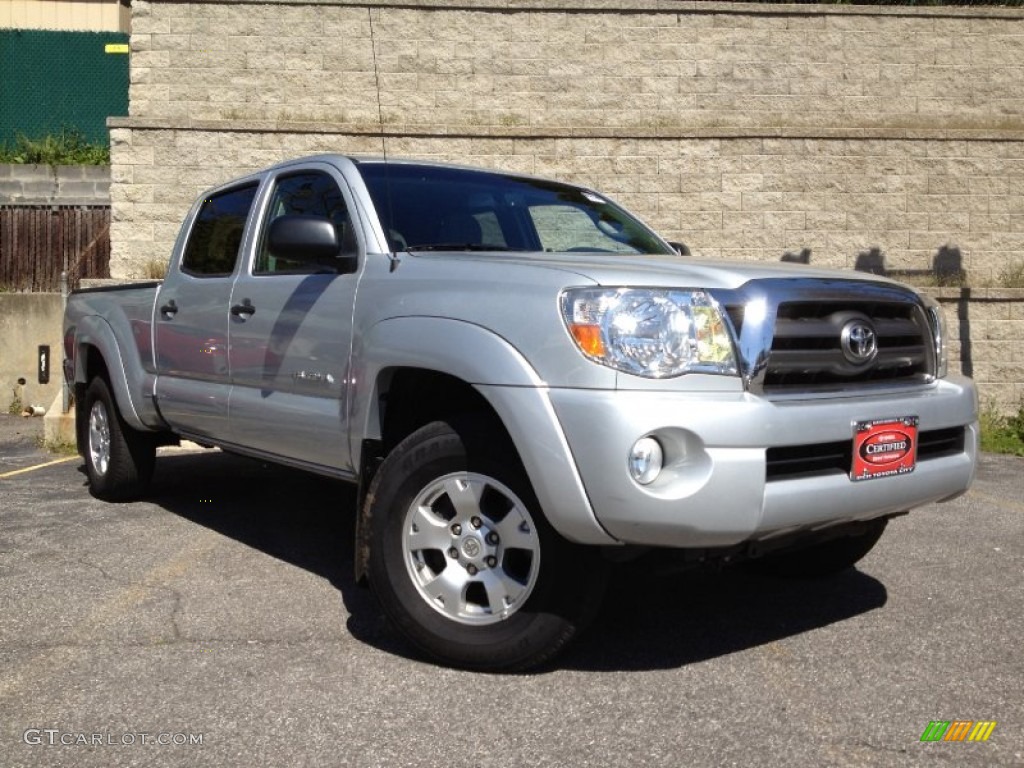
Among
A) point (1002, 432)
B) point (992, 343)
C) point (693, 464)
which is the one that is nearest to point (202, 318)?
point (693, 464)

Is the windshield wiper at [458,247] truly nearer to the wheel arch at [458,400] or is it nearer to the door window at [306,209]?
the door window at [306,209]

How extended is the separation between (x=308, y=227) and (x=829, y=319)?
2073 mm

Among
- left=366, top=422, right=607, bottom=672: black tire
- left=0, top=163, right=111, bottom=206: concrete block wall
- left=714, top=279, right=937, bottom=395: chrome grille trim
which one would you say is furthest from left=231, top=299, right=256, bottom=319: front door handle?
left=0, top=163, right=111, bottom=206: concrete block wall

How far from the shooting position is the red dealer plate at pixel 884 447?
3.68 metres

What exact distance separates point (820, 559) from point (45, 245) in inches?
508

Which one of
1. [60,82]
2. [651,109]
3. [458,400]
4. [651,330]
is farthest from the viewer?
[60,82]

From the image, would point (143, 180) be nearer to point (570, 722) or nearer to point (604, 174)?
point (604, 174)

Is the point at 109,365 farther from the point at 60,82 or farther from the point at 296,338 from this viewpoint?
the point at 60,82

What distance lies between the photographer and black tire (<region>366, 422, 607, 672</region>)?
3.61 meters

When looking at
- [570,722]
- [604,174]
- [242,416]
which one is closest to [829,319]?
[570,722]

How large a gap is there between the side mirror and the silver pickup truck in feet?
0.04

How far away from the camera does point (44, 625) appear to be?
14.2ft

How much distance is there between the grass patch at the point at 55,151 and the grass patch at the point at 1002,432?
49.9 ft

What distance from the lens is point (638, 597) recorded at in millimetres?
4812
